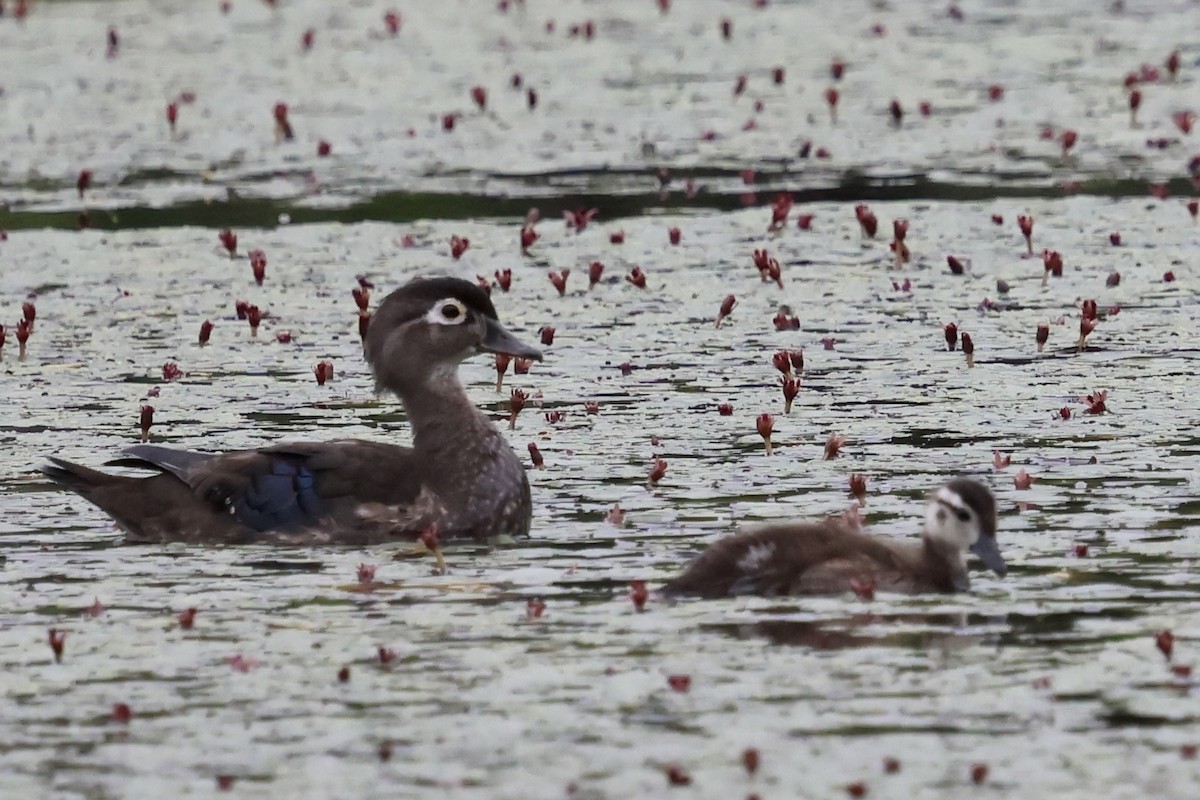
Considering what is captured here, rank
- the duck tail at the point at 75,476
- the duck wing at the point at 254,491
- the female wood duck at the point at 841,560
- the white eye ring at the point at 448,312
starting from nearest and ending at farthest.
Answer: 1. the female wood duck at the point at 841,560
2. the duck wing at the point at 254,491
3. the duck tail at the point at 75,476
4. the white eye ring at the point at 448,312

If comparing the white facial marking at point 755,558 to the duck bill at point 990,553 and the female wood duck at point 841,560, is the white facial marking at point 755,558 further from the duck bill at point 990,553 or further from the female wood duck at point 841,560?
the duck bill at point 990,553

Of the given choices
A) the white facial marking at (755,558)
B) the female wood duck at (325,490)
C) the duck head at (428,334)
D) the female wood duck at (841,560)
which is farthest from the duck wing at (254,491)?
the white facial marking at (755,558)

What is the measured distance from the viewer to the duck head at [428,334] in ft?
41.7

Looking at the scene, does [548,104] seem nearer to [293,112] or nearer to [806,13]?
[293,112]

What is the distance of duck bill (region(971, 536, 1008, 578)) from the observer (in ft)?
33.6

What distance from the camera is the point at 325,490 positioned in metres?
11.8

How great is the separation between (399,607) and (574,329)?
6.72 m

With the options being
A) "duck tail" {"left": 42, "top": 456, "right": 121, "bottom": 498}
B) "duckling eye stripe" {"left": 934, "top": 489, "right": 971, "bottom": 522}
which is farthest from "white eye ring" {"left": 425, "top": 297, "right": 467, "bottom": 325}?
"duckling eye stripe" {"left": 934, "top": 489, "right": 971, "bottom": 522}

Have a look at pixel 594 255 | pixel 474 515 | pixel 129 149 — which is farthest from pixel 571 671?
pixel 129 149

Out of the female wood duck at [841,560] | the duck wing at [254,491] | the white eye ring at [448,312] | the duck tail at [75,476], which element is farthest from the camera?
the white eye ring at [448,312]

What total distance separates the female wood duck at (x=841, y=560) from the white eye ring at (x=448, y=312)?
9.26 ft

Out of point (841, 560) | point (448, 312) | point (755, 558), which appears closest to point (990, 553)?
point (841, 560)

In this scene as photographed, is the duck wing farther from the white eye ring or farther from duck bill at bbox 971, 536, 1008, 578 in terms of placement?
duck bill at bbox 971, 536, 1008, 578

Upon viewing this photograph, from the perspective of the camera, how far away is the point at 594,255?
19.4 metres
